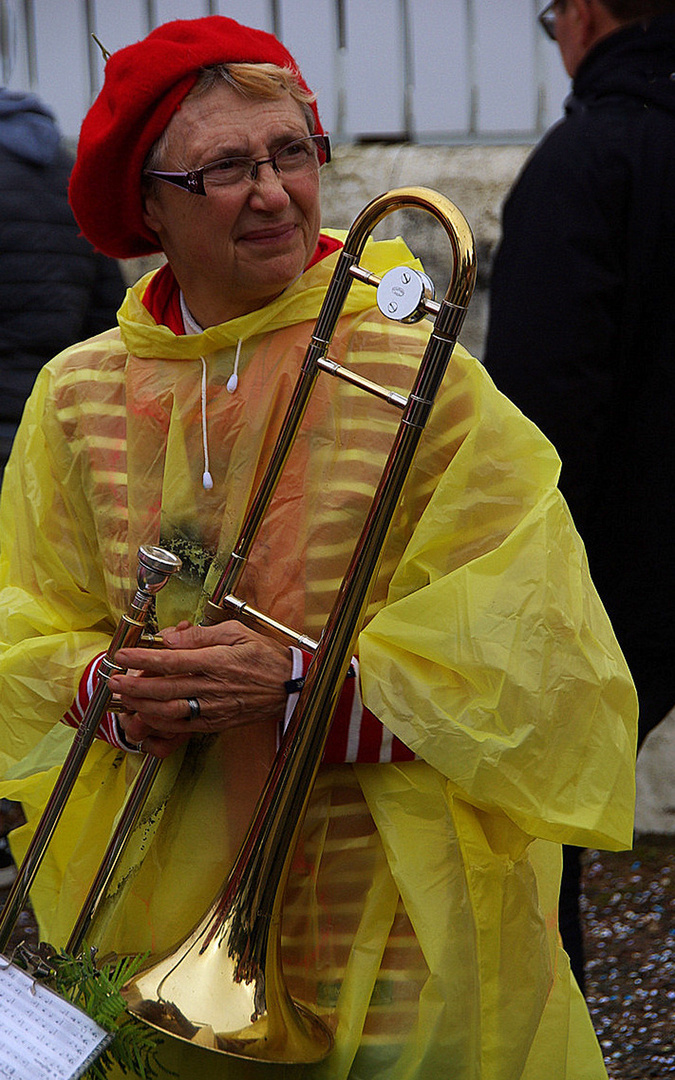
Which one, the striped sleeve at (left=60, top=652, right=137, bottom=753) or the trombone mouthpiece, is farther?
the striped sleeve at (left=60, top=652, right=137, bottom=753)

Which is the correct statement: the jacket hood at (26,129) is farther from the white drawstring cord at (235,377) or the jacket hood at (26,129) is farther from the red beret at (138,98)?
the white drawstring cord at (235,377)

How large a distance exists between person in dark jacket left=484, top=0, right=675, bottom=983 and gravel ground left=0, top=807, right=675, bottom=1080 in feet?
1.92

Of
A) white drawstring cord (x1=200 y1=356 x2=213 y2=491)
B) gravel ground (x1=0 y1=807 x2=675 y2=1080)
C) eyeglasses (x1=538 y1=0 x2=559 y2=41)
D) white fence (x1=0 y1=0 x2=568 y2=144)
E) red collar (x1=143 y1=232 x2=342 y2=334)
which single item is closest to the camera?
white drawstring cord (x1=200 y1=356 x2=213 y2=491)

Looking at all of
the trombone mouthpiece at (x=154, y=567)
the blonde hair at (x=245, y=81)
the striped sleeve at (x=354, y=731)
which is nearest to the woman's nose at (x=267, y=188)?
the blonde hair at (x=245, y=81)

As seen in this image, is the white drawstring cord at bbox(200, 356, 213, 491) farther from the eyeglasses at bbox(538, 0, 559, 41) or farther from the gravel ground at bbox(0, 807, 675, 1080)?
the gravel ground at bbox(0, 807, 675, 1080)

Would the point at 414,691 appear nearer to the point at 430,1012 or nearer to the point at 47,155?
the point at 430,1012

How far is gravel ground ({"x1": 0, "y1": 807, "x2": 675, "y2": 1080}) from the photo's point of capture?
10.00 feet

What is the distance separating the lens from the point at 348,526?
1.84 meters

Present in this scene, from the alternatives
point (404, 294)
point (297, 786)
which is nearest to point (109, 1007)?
point (297, 786)

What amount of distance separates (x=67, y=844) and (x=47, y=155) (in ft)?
6.69

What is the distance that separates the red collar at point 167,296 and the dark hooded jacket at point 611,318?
58cm

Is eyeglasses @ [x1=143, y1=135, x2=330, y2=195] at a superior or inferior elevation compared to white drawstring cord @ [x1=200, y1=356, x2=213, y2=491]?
superior

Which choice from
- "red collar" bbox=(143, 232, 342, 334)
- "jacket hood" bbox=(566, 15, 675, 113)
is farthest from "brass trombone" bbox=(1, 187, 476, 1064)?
"jacket hood" bbox=(566, 15, 675, 113)

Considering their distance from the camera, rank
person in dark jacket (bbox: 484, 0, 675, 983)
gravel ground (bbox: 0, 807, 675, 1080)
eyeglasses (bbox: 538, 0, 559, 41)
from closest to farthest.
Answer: person in dark jacket (bbox: 484, 0, 675, 983), eyeglasses (bbox: 538, 0, 559, 41), gravel ground (bbox: 0, 807, 675, 1080)
